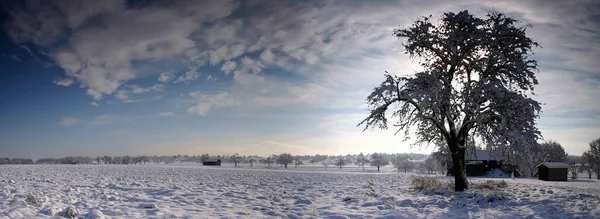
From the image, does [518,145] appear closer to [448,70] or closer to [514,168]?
[448,70]

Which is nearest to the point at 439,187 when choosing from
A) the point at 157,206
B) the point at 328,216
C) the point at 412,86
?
the point at 412,86

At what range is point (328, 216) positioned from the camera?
11914 mm

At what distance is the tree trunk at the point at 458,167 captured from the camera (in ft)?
59.6


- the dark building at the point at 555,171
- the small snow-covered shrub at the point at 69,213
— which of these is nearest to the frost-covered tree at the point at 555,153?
the dark building at the point at 555,171

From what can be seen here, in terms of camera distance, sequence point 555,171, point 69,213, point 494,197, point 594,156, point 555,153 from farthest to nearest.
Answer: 1. point 594,156
2. point 555,153
3. point 555,171
4. point 494,197
5. point 69,213

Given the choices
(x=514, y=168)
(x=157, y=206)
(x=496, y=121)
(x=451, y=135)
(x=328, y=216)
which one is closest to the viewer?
(x=328, y=216)

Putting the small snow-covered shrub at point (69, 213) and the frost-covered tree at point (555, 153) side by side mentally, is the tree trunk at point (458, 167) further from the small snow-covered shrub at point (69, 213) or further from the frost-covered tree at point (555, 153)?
the frost-covered tree at point (555, 153)

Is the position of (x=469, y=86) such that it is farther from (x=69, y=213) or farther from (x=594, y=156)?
(x=594, y=156)

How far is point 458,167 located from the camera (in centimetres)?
1873

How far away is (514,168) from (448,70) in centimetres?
5144

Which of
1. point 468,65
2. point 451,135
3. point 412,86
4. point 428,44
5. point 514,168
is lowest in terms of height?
point 514,168

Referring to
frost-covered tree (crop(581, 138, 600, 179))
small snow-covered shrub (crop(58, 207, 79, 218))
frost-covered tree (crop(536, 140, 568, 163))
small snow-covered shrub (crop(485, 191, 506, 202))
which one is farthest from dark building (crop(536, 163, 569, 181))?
small snow-covered shrub (crop(58, 207, 79, 218))

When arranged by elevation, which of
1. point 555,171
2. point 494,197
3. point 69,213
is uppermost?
point 494,197

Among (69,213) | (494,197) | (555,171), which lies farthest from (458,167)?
(555,171)
